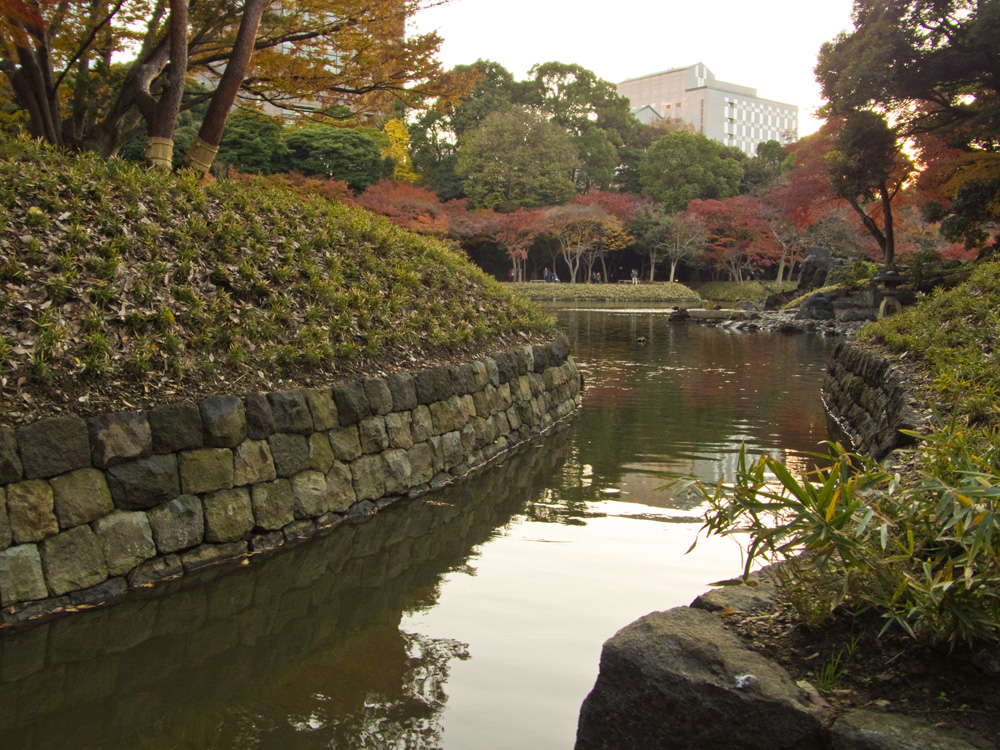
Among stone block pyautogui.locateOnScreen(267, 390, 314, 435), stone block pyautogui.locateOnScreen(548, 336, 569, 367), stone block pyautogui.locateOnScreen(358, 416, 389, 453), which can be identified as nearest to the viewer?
stone block pyautogui.locateOnScreen(267, 390, 314, 435)

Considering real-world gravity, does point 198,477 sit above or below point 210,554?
above

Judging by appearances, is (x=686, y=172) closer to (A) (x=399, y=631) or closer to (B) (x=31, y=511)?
(A) (x=399, y=631)

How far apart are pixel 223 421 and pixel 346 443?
120 centimetres

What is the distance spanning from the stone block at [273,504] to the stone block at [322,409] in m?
0.56

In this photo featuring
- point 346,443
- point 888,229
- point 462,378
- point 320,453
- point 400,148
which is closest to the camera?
point 320,453

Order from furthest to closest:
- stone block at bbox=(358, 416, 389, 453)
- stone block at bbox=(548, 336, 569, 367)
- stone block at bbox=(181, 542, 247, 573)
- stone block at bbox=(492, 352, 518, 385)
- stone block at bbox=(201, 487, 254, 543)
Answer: stone block at bbox=(548, 336, 569, 367)
stone block at bbox=(492, 352, 518, 385)
stone block at bbox=(358, 416, 389, 453)
stone block at bbox=(201, 487, 254, 543)
stone block at bbox=(181, 542, 247, 573)

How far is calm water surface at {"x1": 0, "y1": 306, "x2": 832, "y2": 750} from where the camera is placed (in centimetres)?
324

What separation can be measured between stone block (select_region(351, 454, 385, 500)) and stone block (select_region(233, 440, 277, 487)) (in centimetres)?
87

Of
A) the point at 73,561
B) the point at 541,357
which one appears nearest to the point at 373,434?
the point at 73,561

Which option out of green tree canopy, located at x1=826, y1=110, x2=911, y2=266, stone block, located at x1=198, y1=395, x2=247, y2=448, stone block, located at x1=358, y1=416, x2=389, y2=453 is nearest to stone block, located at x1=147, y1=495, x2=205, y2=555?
stone block, located at x1=198, y1=395, x2=247, y2=448

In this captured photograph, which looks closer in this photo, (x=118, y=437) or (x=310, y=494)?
(x=118, y=437)

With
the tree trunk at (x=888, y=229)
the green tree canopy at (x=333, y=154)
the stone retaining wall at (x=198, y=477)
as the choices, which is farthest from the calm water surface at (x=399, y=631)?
the green tree canopy at (x=333, y=154)

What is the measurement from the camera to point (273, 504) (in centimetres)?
543

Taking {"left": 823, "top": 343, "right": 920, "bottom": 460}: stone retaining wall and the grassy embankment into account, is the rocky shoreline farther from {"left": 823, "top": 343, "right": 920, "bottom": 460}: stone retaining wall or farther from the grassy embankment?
{"left": 823, "top": 343, "right": 920, "bottom": 460}: stone retaining wall
